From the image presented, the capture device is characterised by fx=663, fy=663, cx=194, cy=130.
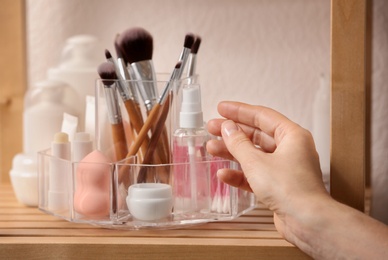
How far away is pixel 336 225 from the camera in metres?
0.50

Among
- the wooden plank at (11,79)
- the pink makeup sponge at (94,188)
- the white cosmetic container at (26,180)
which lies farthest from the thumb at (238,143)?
the wooden plank at (11,79)

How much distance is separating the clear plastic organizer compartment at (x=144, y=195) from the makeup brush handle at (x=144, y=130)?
1 cm

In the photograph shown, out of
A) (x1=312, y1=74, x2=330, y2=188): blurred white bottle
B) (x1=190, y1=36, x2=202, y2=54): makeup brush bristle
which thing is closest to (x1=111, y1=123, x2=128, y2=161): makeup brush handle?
(x1=190, y1=36, x2=202, y2=54): makeup brush bristle

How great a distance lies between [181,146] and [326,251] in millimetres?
169

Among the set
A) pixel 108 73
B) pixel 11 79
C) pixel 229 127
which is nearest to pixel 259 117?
pixel 229 127

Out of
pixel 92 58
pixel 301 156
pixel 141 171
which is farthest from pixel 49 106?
pixel 301 156

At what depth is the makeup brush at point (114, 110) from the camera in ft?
2.03

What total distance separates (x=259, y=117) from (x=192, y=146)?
67mm

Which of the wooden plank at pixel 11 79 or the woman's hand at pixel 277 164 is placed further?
the wooden plank at pixel 11 79

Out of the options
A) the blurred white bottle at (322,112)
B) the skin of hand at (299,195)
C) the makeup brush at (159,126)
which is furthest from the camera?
the blurred white bottle at (322,112)

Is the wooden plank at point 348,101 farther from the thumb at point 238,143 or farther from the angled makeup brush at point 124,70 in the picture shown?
the angled makeup brush at point 124,70

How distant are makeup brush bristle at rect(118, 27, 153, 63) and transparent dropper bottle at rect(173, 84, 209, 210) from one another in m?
0.06

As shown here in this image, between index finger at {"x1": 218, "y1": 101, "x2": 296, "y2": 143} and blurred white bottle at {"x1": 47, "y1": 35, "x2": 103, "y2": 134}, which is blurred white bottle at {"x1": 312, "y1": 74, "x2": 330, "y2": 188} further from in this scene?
blurred white bottle at {"x1": 47, "y1": 35, "x2": 103, "y2": 134}

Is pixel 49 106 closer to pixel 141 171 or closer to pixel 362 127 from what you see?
pixel 141 171
